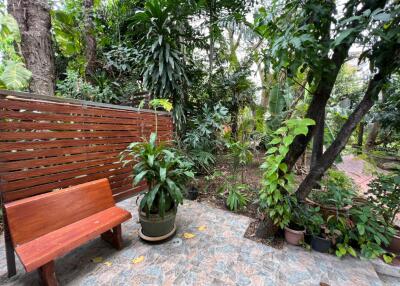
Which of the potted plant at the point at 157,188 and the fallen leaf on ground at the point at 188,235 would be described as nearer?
the potted plant at the point at 157,188

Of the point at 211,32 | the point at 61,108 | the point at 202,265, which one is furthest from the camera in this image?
the point at 211,32

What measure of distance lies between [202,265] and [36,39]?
12.8ft

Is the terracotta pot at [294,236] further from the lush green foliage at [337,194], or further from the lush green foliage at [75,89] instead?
the lush green foliage at [75,89]

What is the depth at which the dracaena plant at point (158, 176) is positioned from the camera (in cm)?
190

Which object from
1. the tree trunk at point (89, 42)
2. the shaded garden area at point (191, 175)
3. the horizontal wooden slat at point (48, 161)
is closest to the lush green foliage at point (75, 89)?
the shaded garden area at point (191, 175)

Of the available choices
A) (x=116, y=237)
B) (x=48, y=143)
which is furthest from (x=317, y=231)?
(x=48, y=143)

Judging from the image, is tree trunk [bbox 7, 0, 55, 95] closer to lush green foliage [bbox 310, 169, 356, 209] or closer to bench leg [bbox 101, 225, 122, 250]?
bench leg [bbox 101, 225, 122, 250]

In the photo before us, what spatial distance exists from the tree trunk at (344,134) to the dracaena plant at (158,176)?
4.35 ft

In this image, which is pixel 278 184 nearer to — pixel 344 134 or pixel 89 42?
pixel 344 134

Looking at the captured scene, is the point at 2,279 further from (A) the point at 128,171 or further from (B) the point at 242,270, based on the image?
(B) the point at 242,270

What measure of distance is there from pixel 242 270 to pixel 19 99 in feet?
8.22

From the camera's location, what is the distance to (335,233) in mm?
1954

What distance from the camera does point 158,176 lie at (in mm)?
1983

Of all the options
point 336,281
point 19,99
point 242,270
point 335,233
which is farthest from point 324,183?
point 19,99
